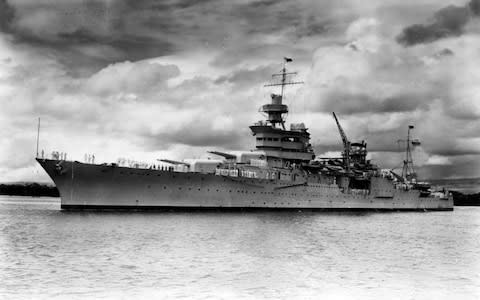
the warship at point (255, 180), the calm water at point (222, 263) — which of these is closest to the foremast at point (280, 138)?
the warship at point (255, 180)

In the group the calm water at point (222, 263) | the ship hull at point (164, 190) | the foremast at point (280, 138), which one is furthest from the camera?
the foremast at point (280, 138)

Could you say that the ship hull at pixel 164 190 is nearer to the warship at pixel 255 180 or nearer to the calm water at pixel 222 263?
the warship at pixel 255 180

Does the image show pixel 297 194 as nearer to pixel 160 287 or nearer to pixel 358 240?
pixel 358 240

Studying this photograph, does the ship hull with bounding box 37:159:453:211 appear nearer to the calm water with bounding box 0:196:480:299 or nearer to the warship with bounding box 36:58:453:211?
the warship with bounding box 36:58:453:211

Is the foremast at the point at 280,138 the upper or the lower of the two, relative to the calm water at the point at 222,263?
upper

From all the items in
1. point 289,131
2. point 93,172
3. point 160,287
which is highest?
point 289,131

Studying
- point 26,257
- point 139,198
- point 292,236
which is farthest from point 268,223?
point 26,257

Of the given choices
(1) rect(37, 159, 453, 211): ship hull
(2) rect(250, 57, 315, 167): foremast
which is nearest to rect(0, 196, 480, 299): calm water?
(1) rect(37, 159, 453, 211): ship hull
